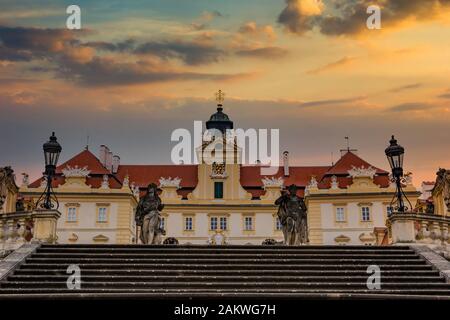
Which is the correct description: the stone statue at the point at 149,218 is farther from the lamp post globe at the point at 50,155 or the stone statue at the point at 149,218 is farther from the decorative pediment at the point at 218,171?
the decorative pediment at the point at 218,171

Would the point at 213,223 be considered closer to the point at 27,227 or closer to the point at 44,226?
the point at 44,226

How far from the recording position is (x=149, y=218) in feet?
69.4

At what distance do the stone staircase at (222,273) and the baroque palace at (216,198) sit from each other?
35762mm

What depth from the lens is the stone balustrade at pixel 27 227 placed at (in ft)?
63.5

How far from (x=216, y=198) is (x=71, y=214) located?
12.4 meters

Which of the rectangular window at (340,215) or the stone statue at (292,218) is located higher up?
the rectangular window at (340,215)

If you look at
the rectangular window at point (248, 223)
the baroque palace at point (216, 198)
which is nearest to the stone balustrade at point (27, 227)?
the baroque palace at point (216, 198)

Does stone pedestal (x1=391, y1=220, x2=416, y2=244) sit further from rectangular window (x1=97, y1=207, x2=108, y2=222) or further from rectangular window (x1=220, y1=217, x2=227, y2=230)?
rectangular window (x1=220, y1=217, x2=227, y2=230)

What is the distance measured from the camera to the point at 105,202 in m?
55.1

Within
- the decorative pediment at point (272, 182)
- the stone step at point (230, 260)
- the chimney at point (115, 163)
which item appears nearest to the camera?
the stone step at point (230, 260)

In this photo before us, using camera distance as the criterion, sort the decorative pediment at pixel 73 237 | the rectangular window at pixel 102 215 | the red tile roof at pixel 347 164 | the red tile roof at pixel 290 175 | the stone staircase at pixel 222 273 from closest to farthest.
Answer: the stone staircase at pixel 222 273 < the decorative pediment at pixel 73 237 < the rectangular window at pixel 102 215 < the red tile roof at pixel 347 164 < the red tile roof at pixel 290 175

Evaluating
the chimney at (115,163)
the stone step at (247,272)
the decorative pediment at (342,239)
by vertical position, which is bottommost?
the stone step at (247,272)

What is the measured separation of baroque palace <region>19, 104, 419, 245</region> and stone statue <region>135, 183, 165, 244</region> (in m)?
32.4
